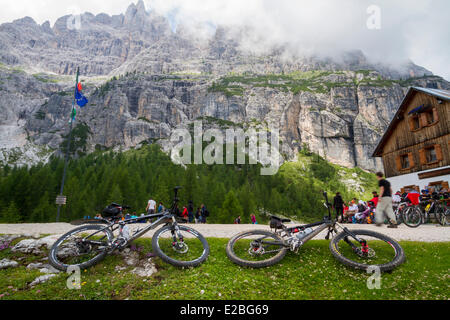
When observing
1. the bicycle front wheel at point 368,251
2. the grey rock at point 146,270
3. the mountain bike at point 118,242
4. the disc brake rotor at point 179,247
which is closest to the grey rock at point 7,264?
the mountain bike at point 118,242

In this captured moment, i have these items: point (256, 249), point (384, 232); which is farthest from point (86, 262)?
point (384, 232)

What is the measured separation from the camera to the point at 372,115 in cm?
17875

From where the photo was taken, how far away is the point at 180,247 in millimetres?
7480

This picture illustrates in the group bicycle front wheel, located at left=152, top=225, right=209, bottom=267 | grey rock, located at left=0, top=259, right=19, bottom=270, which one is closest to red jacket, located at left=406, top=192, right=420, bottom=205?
bicycle front wheel, located at left=152, top=225, right=209, bottom=267

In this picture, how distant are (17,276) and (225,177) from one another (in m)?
92.7

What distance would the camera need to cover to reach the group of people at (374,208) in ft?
33.3

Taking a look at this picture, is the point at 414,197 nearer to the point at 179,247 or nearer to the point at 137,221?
the point at 179,247

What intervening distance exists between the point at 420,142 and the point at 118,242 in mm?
30963

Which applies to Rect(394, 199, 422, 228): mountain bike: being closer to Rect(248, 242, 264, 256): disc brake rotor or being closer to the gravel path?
the gravel path

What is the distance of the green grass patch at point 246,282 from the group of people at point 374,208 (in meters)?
2.16

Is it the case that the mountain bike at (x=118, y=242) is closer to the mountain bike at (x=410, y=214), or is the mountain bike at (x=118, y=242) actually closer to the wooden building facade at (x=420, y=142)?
the mountain bike at (x=410, y=214)

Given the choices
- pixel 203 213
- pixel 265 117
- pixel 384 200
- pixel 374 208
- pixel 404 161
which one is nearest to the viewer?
pixel 384 200
